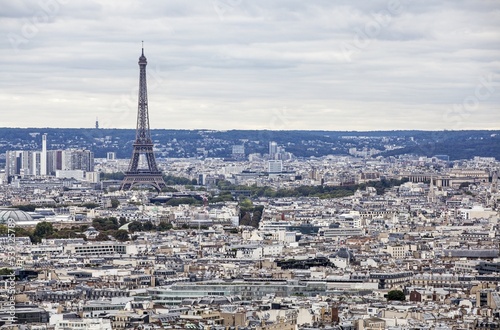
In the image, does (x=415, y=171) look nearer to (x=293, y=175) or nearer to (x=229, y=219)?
(x=293, y=175)

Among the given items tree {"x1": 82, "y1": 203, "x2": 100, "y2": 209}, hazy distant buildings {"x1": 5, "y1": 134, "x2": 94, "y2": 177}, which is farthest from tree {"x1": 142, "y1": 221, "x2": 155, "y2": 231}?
hazy distant buildings {"x1": 5, "y1": 134, "x2": 94, "y2": 177}

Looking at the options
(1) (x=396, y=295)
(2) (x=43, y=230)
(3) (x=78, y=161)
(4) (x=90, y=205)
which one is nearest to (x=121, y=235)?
(2) (x=43, y=230)

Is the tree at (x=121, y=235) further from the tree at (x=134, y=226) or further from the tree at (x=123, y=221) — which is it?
the tree at (x=123, y=221)

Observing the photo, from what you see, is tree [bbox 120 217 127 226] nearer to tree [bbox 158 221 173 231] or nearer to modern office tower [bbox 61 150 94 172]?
tree [bbox 158 221 173 231]

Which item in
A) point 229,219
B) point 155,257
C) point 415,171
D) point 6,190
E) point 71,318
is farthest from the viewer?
point 415,171

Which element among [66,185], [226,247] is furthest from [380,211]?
[66,185]

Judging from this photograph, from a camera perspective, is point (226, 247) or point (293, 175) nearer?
point (226, 247)
